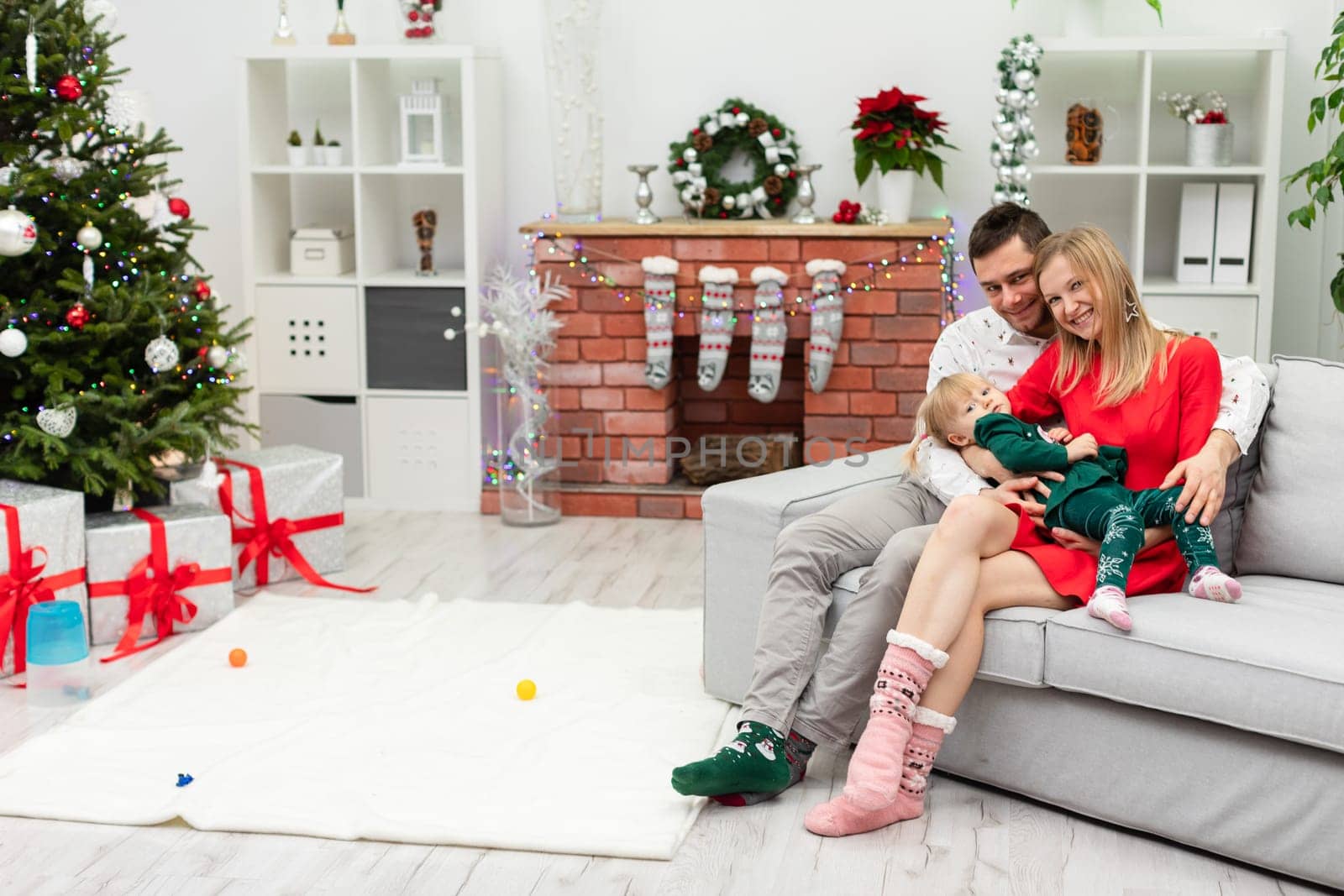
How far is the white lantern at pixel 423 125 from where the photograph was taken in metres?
4.66

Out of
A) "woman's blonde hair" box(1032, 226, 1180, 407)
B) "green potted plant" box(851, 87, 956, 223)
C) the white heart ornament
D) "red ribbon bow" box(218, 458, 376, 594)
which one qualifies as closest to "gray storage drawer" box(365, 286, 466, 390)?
"red ribbon bow" box(218, 458, 376, 594)

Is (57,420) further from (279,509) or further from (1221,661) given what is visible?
(1221,661)

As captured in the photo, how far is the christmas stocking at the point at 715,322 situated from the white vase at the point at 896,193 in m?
0.51

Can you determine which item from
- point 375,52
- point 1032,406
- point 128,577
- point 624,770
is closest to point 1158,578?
point 1032,406

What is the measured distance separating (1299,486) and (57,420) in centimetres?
259

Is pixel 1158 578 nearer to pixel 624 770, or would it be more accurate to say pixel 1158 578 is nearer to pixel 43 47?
pixel 624 770

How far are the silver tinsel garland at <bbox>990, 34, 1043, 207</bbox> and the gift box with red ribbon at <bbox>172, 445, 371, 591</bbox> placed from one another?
2.10 metres

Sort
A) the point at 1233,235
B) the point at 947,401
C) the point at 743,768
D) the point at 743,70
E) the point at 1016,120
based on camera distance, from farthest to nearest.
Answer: the point at 743,70
the point at 1233,235
the point at 1016,120
the point at 947,401
the point at 743,768

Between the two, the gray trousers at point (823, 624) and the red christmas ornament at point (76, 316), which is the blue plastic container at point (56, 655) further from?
the gray trousers at point (823, 624)

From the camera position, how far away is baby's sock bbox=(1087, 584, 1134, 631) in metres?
2.22

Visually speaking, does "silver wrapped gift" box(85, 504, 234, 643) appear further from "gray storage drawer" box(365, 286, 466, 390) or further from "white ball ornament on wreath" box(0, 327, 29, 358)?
"gray storage drawer" box(365, 286, 466, 390)

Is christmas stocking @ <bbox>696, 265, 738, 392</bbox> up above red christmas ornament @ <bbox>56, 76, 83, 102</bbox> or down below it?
below

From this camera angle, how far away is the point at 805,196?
4.53 meters

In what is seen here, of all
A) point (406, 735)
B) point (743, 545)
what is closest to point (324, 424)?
point (406, 735)
